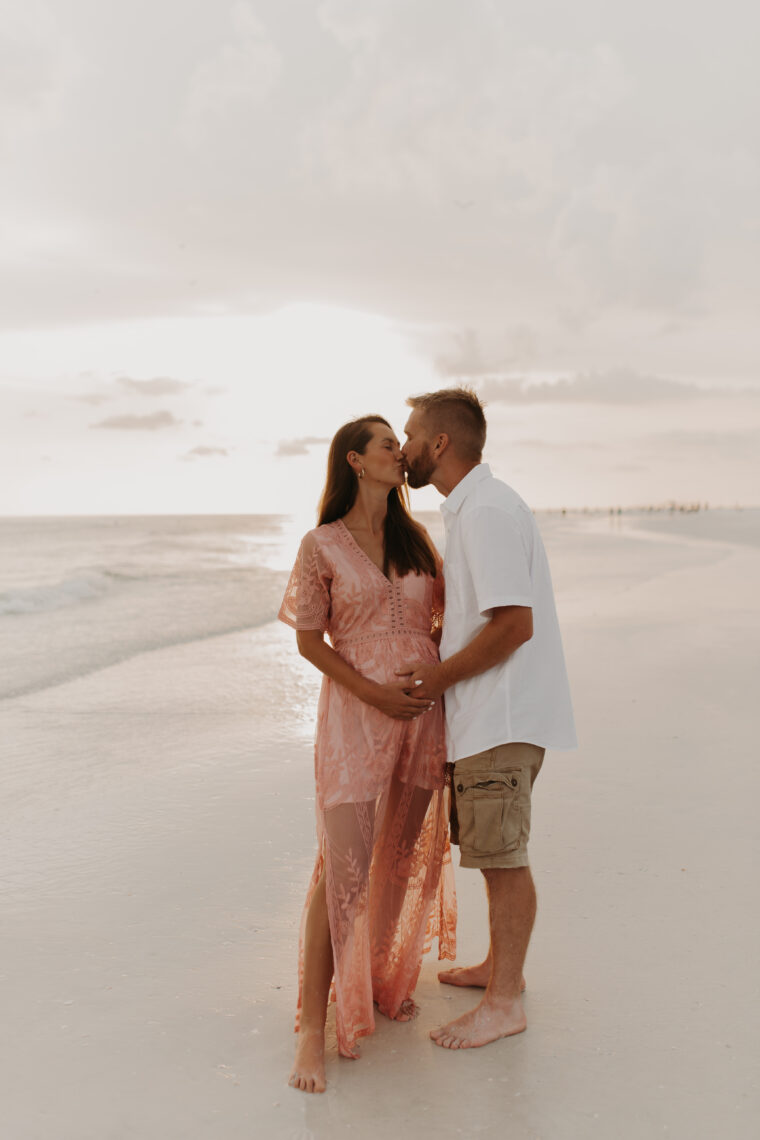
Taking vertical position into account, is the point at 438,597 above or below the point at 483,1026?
above

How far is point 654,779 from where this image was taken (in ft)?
17.6

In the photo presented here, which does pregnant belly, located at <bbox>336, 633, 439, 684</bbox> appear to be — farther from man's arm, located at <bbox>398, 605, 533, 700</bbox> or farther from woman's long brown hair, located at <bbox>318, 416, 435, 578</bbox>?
woman's long brown hair, located at <bbox>318, 416, 435, 578</bbox>

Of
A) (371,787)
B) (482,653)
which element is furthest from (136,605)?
(482,653)

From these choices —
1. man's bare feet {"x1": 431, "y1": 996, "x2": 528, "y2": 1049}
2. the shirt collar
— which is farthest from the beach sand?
the shirt collar

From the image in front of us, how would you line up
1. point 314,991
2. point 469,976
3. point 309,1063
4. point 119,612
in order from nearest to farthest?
point 309,1063 < point 314,991 < point 469,976 < point 119,612

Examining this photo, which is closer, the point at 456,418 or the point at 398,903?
the point at 456,418

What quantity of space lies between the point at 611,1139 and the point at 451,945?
103cm

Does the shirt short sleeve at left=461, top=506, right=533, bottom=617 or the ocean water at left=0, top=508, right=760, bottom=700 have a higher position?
the shirt short sleeve at left=461, top=506, right=533, bottom=617

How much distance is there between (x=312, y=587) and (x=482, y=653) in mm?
620

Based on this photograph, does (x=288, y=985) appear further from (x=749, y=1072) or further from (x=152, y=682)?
(x=152, y=682)

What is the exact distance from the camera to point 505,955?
9.98 ft

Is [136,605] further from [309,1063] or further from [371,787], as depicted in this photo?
[309,1063]

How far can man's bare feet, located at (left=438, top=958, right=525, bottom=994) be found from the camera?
3.38m

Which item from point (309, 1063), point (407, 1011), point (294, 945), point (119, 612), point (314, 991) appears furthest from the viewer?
point (119, 612)
